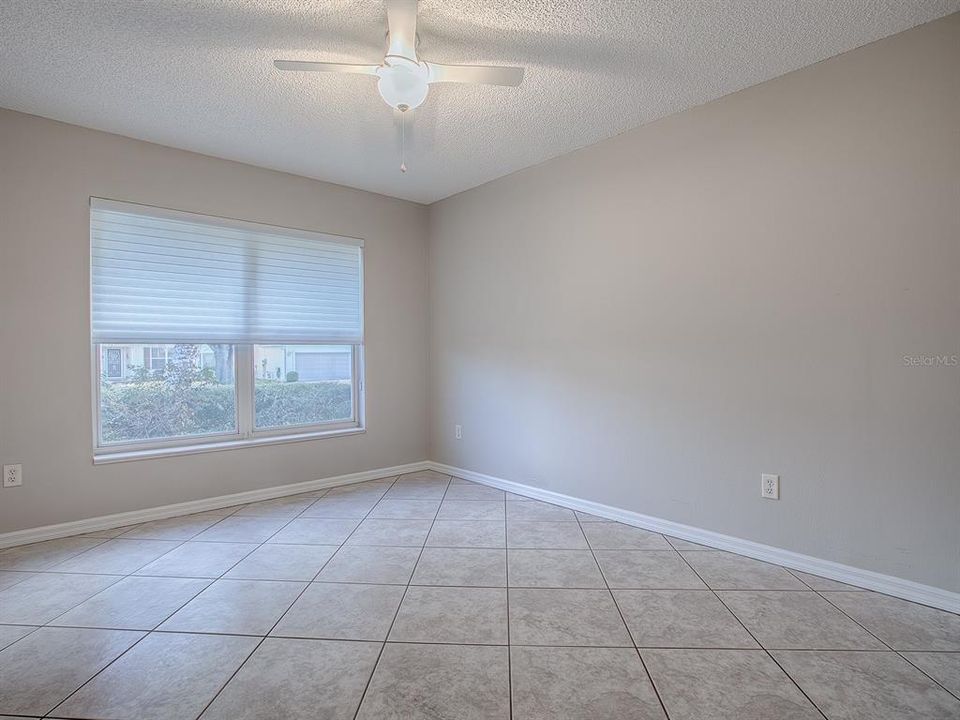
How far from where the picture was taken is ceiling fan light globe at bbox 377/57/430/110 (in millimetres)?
2043

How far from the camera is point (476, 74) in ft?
6.89

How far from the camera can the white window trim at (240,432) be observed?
3180mm

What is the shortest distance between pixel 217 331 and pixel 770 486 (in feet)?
12.0

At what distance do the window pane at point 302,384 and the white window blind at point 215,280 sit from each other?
0.46 feet

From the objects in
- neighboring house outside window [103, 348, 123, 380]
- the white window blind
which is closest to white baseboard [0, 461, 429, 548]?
neighboring house outside window [103, 348, 123, 380]

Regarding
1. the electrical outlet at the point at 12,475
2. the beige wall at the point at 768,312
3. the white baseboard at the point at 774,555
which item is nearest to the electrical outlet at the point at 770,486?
the beige wall at the point at 768,312

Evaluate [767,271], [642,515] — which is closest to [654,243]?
[767,271]

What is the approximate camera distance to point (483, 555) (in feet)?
8.91

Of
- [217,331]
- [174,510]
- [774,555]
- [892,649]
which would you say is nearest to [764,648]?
[892,649]

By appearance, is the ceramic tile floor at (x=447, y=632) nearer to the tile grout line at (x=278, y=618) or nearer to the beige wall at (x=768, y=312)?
the tile grout line at (x=278, y=618)

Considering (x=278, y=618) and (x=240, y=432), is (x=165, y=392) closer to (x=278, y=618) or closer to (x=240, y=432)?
(x=240, y=432)

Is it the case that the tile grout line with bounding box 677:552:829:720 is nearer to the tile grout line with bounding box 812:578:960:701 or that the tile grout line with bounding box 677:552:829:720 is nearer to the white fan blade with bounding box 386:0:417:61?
the tile grout line with bounding box 812:578:960:701

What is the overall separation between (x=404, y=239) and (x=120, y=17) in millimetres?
2669

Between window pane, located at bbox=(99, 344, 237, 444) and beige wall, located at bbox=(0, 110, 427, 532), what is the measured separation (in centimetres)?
19
